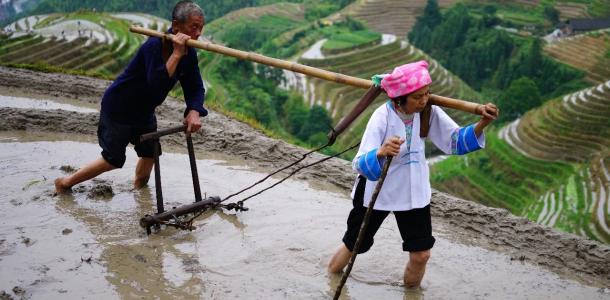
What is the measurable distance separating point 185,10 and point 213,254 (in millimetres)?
1658

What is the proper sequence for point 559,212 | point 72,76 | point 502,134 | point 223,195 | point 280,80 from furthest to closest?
point 280,80, point 502,134, point 559,212, point 72,76, point 223,195

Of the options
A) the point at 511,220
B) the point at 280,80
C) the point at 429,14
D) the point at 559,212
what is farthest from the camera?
the point at 429,14

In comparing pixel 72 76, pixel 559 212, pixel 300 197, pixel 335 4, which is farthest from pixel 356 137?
pixel 335 4

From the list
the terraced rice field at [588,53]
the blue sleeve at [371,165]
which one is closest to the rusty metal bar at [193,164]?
the blue sleeve at [371,165]

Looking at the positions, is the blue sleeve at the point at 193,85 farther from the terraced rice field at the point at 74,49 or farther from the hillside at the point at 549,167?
the hillside at the point at 549,167

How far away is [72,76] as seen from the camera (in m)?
8.83

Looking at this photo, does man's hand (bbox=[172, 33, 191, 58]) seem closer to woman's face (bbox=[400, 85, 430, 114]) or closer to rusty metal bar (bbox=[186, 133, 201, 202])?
rusty metal bar (bbox=[186, 133, 201, 202])

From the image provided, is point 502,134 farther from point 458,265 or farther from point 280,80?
point 458,265

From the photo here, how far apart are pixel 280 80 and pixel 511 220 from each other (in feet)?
198

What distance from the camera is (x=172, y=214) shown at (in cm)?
408

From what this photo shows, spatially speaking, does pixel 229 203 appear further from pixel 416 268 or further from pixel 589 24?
pixel 589 24

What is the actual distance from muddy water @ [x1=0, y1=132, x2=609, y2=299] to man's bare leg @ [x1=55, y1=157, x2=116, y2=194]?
0.36 ft

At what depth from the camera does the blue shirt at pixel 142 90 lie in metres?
4.05

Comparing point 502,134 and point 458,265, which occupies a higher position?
point 458,265
